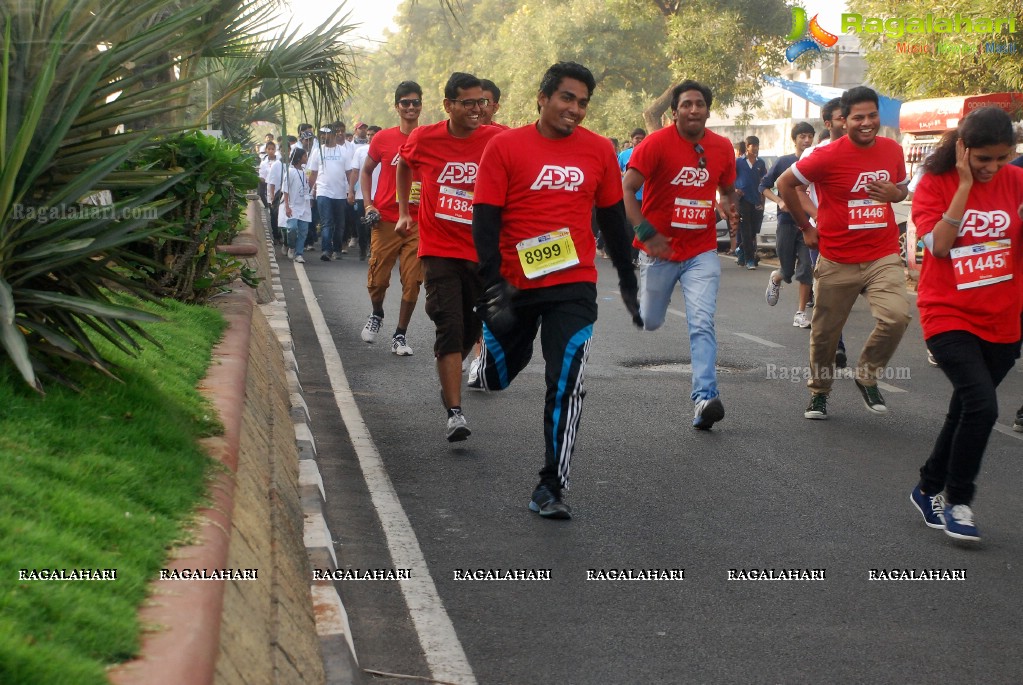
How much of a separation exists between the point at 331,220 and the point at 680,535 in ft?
53.5

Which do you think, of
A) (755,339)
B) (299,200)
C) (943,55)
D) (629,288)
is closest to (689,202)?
(629,288)

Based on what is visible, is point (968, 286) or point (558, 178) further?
point (558, 178)

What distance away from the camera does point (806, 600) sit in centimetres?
518

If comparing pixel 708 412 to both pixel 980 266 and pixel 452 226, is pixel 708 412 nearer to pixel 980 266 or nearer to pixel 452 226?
pixel 452 226

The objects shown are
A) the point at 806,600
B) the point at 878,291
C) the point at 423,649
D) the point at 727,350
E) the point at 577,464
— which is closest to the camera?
the point at 423,649

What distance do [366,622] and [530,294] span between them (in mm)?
2114

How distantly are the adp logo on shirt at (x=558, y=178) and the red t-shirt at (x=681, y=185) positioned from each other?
215 centimetres

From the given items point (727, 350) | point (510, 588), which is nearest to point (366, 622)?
point (510, 588)

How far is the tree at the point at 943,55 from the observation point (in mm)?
20562

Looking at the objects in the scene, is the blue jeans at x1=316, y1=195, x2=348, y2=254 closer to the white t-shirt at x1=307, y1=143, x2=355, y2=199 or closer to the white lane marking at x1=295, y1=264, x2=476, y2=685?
the white t-shirt at x1=307, y1=143, x2=355, y2=199

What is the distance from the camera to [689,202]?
863cm

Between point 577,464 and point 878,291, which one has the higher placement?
point 878,291

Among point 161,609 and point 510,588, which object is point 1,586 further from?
→ point 510,588

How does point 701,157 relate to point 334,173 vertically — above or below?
above
